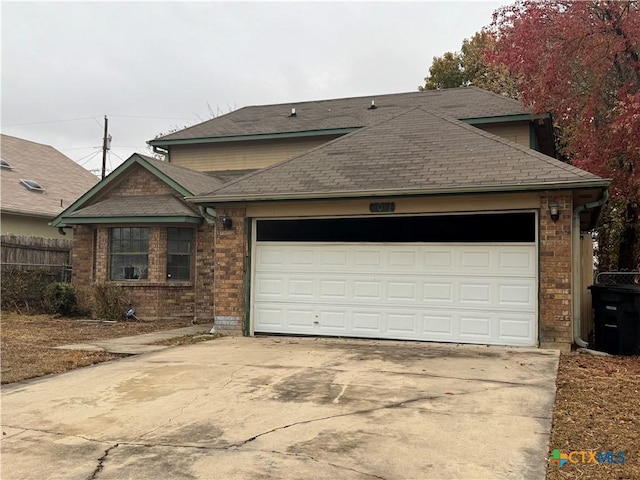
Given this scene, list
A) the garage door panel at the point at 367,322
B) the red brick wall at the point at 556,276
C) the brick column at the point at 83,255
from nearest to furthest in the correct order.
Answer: the red brick wall at the point at 556,276 < the garage door panel at the point at 367,322 < the brick column at the point at 83,255

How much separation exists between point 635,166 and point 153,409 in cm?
1015

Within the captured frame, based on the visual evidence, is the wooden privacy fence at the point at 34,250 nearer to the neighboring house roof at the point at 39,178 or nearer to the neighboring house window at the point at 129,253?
the neighboring house roof at the point at 39,178

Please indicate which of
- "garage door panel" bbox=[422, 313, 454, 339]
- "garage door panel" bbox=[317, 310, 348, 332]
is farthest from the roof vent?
"garage door panel" bbox=[422, 313, 454, 339]

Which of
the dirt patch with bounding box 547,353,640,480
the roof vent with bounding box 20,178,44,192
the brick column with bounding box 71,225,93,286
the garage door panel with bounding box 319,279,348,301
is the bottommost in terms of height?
the dirt patch with bounding box 547,353,640,480

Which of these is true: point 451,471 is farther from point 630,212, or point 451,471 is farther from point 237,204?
point 630,212

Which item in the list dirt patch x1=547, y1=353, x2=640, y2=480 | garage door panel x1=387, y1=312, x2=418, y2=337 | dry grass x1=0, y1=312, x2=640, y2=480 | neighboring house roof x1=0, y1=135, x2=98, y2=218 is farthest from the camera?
neighboring house roof x1=0, y1=135, x2=98, y2=218

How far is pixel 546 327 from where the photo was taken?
9031 millimetres

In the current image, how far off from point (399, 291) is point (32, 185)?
58.1 feet

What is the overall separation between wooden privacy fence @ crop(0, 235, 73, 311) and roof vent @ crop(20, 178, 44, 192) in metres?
5.35

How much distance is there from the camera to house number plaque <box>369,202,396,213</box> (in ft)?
33.1

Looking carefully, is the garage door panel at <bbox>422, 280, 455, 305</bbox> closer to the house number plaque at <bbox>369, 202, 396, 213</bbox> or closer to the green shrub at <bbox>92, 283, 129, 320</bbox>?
the house number plaque at <bbox>369, 202, 396, 213</bbox>

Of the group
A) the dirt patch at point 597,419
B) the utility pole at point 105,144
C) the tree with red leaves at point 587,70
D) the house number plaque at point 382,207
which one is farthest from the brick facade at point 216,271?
the utility pole at point 105,144

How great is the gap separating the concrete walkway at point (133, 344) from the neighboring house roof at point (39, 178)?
10719 millimetres

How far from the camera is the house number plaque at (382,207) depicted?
10102 millimetres
